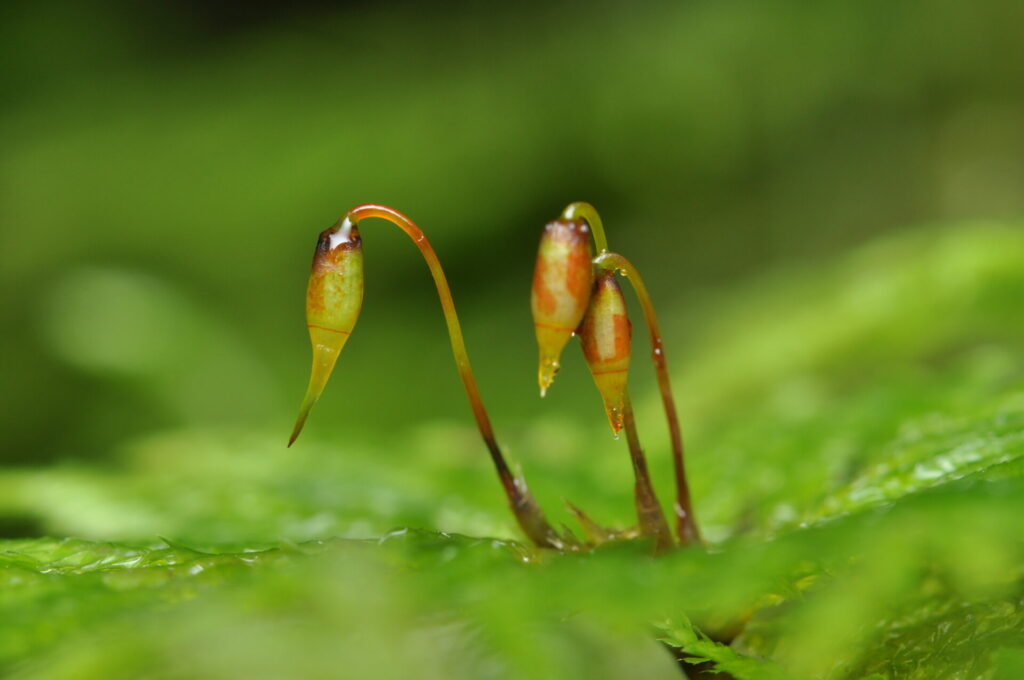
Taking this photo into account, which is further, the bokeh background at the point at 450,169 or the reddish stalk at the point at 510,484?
the bokeh background at the point at 450,169

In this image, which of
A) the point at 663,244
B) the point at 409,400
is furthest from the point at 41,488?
the point at 663,244

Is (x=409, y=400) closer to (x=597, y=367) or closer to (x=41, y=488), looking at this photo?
(x=41, y=488)

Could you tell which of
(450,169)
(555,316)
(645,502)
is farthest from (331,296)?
(450,169)

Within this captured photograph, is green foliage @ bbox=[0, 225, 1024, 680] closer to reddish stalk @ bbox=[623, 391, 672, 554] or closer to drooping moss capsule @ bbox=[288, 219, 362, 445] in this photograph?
reddish stalk @ bbox=[623, 391, 672, 554]

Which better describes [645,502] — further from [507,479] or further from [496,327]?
[496,327]

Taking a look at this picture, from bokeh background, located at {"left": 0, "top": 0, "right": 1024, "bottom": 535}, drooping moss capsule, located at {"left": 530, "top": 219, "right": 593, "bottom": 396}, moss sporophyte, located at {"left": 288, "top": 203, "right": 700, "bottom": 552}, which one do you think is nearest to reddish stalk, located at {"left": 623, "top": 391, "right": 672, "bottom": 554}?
moss sporophyte, located at {"left": 288, "top": 203, "right": 700, "bottom": 552}

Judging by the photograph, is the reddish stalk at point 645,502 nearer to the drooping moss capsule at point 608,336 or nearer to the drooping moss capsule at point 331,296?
the drooping moss capsule at point 608,336

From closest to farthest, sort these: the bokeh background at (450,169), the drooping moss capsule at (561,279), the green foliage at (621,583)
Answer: the green foliage at (621,583) → the drooping moss capsule at (561,279) → the bokeh background at (450,169)

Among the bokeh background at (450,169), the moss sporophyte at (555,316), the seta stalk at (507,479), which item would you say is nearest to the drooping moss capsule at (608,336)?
the moss sporophyte at (555,316)
